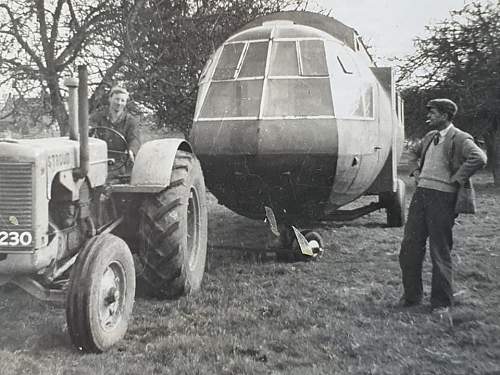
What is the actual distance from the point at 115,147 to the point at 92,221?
3.35 ft

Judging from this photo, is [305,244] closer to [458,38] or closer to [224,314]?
[224,314]

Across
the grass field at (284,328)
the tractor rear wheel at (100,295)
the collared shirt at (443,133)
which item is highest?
the collared shirt at (443,133)

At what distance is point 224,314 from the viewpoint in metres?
4.95

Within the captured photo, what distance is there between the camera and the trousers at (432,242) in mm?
5152

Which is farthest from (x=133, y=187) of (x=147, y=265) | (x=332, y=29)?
(x=332, y=29)

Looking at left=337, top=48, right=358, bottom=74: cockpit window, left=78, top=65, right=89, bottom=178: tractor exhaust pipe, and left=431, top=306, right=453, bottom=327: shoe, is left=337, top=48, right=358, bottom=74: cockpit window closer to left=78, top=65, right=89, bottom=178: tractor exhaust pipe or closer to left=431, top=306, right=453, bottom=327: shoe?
left=431, top=306, right=453, bottom=327: shoe

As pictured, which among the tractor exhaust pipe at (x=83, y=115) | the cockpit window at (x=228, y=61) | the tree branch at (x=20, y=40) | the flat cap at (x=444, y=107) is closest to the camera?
the tractor exhaust pipe at (x=83, y=115)

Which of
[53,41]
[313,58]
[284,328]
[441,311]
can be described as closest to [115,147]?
[284,328]

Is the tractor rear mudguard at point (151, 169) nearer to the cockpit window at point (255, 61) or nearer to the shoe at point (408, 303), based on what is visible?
the cockpit window at point (255, 61)

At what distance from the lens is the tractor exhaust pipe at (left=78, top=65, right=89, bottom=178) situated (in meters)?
4.02

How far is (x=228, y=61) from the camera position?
7.06m

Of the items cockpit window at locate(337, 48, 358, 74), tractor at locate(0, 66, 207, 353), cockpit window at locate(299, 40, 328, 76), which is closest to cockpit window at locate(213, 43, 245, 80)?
cockpit window at locate(299, 40, 328, 76)

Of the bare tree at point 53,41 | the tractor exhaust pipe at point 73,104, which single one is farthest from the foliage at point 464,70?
the tractor exhaust pipe at point 73,104

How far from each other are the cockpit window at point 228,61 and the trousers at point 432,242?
8.39ft
